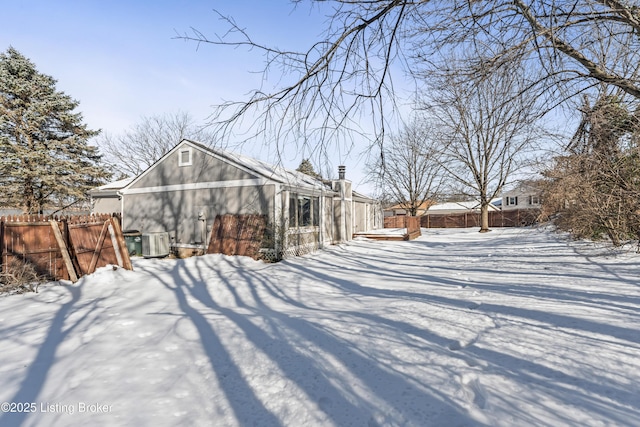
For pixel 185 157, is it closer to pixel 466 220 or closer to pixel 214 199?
pixel 214 199

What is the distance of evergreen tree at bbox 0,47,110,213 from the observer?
18.5 metres

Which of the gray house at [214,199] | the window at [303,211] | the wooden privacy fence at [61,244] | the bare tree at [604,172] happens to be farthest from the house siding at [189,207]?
the bare tree at [604,172]

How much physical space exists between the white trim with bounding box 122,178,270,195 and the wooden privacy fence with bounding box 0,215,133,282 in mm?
4145

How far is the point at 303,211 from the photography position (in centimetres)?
1337

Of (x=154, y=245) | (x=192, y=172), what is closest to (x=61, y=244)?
(x=154, y=245)

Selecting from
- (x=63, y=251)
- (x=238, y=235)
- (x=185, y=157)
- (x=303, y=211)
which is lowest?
(x=63, y=251)

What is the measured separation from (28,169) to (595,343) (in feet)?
85.4

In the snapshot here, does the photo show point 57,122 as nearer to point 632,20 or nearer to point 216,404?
point 216,404

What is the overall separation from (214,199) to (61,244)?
5.42m

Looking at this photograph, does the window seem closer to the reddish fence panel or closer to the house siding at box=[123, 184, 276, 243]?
the house siding at box=[123, 184, 276, 243]

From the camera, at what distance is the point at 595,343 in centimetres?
306

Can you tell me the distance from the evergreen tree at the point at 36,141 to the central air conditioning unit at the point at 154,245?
42.2 feet

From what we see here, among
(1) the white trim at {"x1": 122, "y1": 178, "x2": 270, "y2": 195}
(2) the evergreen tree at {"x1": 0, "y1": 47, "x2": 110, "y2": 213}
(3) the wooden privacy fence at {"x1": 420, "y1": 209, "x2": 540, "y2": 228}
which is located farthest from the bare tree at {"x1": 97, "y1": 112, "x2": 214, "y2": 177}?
(3) the wooden privacy fence at {"x1": 420, "y1": 209, "x2": 540, "y2": 228}

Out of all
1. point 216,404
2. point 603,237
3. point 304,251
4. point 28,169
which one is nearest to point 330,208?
point 304,251
